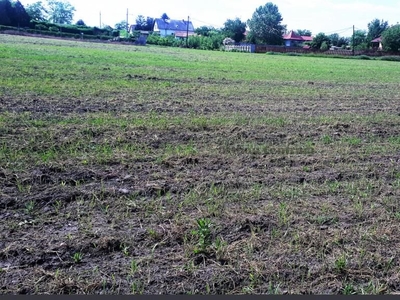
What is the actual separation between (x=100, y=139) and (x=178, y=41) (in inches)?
3109

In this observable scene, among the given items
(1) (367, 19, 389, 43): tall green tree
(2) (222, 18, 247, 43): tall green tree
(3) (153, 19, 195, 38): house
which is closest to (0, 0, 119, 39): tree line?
(2) (222, 18, 247, 43): tall green tree

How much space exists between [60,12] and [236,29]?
2053 inches

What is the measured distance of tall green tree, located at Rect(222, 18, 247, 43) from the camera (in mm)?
96562

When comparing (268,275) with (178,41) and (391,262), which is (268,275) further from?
(178,41)

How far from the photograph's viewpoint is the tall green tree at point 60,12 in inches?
4550

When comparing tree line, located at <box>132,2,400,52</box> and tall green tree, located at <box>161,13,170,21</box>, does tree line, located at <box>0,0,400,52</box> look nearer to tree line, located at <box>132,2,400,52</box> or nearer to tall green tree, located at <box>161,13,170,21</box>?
tree line, located at <box>132,2,400,52</box>

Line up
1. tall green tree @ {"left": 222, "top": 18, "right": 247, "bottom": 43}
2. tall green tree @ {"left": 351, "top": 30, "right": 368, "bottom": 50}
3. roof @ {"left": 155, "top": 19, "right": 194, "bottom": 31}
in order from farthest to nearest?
roof @ {"left": 155, "top": 19, "right": 194, "bottom": 31} < tall green tree @ {"left": 222, "top": 18, "right": 247, "bottom": 43} < tall green tree @ {"left": 351, "top": 30, "right": 368, "bottom": 50}

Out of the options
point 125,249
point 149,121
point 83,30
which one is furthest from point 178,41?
point 125,249

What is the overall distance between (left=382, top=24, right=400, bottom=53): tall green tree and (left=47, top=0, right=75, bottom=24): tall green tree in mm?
83322

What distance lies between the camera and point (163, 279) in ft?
11.7

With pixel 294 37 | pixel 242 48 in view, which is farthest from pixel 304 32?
pixel 242 48

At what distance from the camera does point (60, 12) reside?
118m

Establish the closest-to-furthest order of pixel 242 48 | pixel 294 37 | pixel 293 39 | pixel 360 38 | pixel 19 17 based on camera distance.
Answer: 1. pixel 242 48
2. pixel 19 17
3. pixel 360 38
4. pixel 293 39
5. pixel 294 37

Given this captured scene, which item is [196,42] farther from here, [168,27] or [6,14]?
[168,27]
